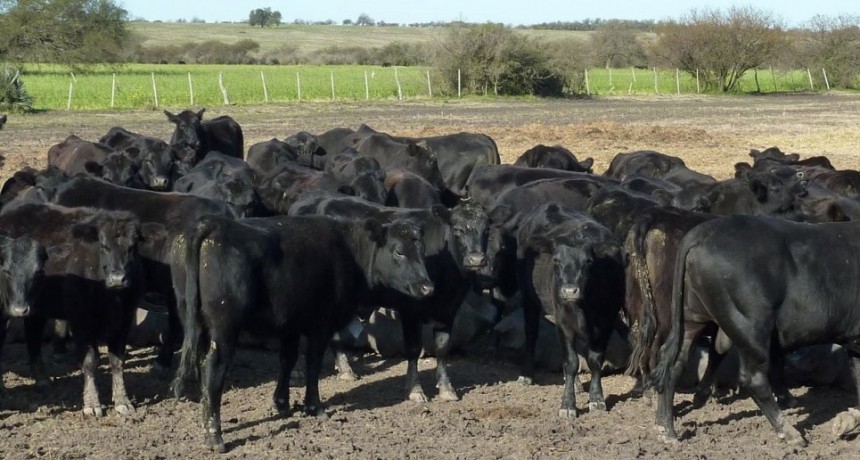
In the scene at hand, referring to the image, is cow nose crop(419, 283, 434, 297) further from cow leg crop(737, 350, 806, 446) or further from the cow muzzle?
cow leg crop(737, 350, 806, 446)

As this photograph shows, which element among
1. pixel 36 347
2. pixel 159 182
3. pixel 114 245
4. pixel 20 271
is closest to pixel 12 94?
pixel 159 182

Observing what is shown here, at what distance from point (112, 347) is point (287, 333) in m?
1.40

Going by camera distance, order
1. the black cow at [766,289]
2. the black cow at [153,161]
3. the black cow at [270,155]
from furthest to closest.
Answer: the black cow at [270,155] < the black cow at [153,161] < the black cow at [766,289]

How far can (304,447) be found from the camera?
7.28m

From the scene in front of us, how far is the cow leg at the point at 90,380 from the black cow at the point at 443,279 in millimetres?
2153

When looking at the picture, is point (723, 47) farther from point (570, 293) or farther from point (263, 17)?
point (263, 17)

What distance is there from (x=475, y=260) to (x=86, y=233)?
2906 mm

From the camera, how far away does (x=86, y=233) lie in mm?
8352

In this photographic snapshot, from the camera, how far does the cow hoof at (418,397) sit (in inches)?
337

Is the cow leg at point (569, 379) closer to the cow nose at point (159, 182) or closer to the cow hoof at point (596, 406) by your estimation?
the cow hoof at point (596, 406)

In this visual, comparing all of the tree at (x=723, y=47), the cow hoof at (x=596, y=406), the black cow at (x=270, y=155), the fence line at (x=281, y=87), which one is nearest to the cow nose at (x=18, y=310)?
the cow hoof at (x=596, y=406)

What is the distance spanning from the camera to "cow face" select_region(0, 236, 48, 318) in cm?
770

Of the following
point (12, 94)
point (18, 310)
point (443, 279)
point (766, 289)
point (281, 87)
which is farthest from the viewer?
point (281, 87)

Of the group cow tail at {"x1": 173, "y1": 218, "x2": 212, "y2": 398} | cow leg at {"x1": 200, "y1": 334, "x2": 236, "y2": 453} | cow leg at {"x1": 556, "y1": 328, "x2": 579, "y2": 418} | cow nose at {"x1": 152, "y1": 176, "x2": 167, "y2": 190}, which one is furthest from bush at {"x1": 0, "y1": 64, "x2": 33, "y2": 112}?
cow leg at {"x1": 556, "y1": 328, "x2": 579, "y2": 418}
